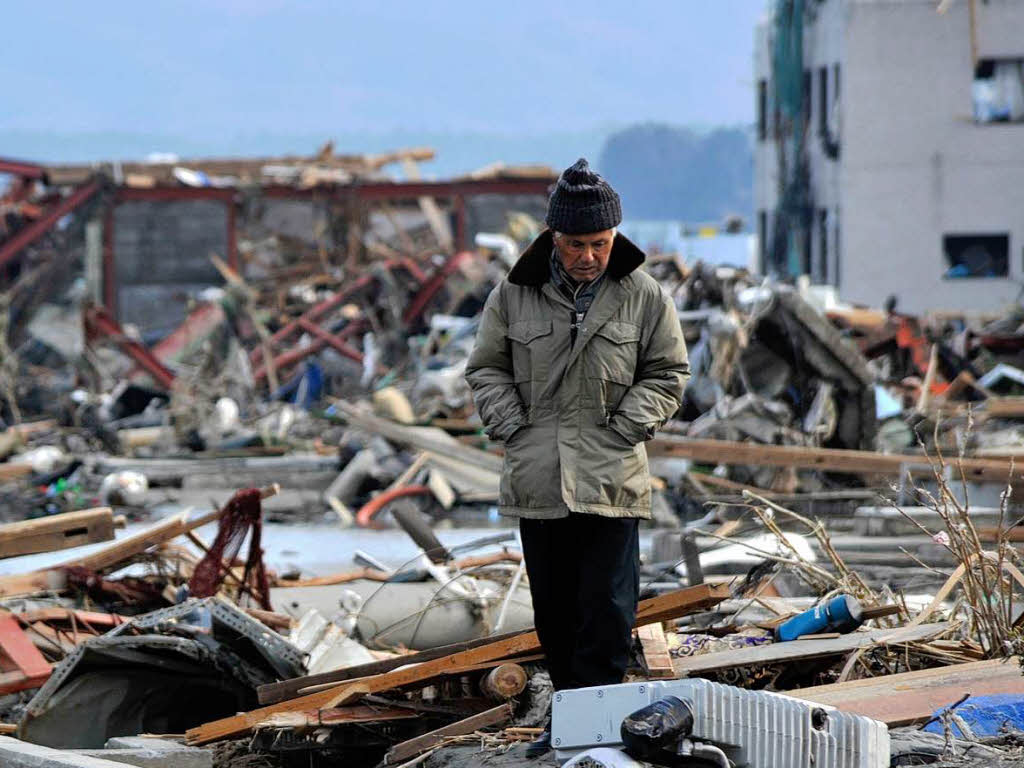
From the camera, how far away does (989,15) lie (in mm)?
35094

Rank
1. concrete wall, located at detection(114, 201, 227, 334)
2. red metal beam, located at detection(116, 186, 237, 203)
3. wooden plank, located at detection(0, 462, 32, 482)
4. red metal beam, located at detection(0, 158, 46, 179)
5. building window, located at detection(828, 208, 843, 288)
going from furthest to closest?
1. building window, located at detection(828, 208, 843, 288)
2. red metal beam, located at detection(0, 158, 46, 179)
3. concrete wall, located at detection(114, 201, 227, 334)
4. red metal beam, located at detection(116, 186, 237, 203)
5. wooden plank, located at detection(0, 462, 32, 482)

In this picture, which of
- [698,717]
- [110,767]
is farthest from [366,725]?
[698,717]

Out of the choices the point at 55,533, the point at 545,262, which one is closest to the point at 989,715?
the point at 545,262

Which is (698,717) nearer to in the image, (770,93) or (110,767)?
(110,767)

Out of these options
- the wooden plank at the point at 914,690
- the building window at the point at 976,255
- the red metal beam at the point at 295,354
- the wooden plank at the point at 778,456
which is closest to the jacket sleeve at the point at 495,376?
the wooden plank at the point at 914,690

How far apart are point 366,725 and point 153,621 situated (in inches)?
52.3

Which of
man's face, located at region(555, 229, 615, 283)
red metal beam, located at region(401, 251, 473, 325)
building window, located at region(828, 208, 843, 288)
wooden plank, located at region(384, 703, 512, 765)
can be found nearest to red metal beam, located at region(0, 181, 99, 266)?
red metal beam, located at region(401, 251, 473, 325)

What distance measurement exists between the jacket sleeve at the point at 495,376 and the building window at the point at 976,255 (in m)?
31.9

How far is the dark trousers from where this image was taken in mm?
5426

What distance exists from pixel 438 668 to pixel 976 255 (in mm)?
32120

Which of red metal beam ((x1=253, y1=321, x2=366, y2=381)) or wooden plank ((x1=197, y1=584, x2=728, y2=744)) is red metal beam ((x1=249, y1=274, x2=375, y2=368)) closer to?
red metal beam ((x1=253, y1=321, x2=366, y2=381))

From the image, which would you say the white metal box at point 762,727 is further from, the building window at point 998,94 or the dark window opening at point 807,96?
the dark window opening at point 807,96

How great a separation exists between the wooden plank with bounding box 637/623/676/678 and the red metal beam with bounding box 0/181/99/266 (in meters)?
27.5

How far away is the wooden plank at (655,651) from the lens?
5.93 m
